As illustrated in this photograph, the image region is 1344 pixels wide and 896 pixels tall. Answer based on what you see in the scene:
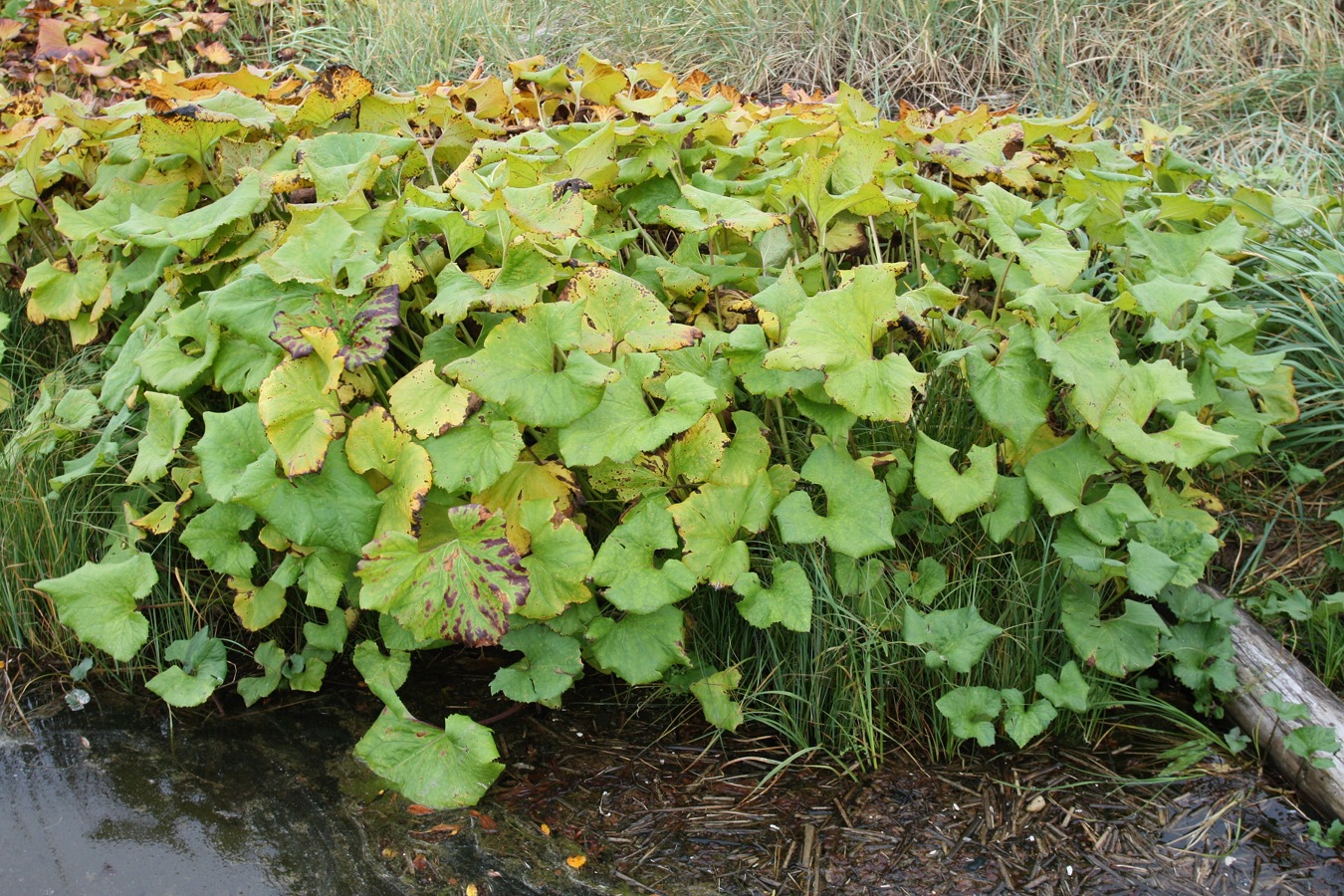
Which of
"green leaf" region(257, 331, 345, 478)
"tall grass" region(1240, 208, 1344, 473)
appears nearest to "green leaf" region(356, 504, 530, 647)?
"green leaf" region(257, 331, 345, 478)

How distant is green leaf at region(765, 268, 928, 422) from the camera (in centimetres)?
158

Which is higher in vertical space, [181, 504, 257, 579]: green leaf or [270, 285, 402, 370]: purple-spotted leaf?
[270, 285, 402, 370]: purple-spotted leaf

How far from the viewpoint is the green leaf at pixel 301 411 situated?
1634 mm

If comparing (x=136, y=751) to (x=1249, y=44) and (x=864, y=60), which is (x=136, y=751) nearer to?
(x=864, y=60)

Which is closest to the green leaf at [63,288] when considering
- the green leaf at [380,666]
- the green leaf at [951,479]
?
the green leaf at [380,666]

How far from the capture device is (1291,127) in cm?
356

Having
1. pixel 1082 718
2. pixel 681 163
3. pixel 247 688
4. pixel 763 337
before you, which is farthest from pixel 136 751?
pixel 1082 718

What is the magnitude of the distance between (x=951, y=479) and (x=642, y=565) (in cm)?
54

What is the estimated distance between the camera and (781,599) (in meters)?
1.67

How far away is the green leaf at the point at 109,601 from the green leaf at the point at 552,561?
688mm

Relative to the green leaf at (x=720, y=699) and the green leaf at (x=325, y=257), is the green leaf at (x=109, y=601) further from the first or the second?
the green leaf at (x=720, y=699)

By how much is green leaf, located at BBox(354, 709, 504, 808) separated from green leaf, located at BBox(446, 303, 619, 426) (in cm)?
53

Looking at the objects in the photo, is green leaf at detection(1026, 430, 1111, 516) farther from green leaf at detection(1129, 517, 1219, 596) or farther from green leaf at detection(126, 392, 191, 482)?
green leaf at detection(126, 392, 191, 482)

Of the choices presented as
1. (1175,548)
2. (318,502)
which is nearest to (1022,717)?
(1175,548)
